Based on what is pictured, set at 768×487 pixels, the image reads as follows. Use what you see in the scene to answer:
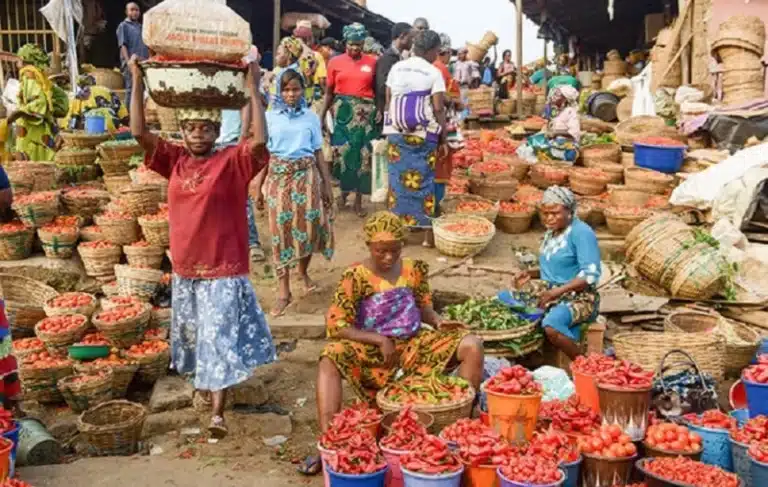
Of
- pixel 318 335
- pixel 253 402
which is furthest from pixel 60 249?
pixel 253 402

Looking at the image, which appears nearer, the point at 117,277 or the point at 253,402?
the point at 253,402

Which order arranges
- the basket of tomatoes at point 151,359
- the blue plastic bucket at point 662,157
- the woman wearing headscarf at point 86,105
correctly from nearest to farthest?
the basket of tomatoes at point 151,359
the blue plastic bucket at point 662,157
the woman wearing headscarf at point 86,105

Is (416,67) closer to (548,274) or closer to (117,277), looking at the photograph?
(548,274)

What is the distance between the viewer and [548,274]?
584 centimetres

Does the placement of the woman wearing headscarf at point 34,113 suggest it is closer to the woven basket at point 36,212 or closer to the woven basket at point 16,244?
the woven basket at point 36,212

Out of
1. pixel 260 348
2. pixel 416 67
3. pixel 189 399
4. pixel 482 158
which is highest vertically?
pixel 416 67

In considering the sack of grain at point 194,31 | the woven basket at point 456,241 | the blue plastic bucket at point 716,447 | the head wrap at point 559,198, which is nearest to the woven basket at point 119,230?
the woven basket at point 456,241

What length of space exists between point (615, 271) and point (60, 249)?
16.3ft

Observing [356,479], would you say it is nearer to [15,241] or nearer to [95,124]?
[15,241]

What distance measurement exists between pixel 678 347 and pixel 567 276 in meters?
0.82

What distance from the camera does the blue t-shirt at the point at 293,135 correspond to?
6.62m

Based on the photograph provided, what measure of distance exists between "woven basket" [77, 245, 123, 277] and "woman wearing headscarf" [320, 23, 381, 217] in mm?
2437

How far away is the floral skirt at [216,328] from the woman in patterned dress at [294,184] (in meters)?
1.66

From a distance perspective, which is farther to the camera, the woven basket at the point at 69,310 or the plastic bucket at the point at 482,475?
the woven basket at the point at 69,310
